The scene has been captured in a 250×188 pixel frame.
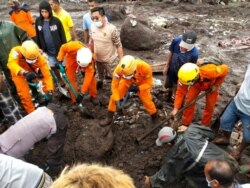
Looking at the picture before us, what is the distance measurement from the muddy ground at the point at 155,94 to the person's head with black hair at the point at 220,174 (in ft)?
5.51

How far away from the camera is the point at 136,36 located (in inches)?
360

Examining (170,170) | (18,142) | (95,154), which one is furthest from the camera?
(95,154)

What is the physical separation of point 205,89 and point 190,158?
5.67ft

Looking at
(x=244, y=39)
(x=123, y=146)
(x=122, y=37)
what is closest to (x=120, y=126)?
(x=123, y=146)

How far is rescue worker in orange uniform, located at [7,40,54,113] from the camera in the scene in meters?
4.88

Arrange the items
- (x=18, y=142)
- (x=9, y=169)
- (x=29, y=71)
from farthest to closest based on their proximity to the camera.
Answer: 1. (x=29, y=71)
2. (x=18, y=142)
3. (x=9, y=169)

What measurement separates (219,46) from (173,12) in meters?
4.14

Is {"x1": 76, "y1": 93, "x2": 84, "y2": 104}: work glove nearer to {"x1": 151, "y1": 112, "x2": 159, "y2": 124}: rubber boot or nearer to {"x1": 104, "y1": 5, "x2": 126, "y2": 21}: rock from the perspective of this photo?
{"x1": 151, "y1": 112, "x2": 159, "y2": 124}: rubber boot

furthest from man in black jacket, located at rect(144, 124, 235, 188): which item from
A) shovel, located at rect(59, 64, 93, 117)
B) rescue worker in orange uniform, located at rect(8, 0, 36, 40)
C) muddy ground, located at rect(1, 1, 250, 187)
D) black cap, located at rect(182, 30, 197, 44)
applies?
rescue worker in orange uniform, located at rect(8, 0, 36, 40)

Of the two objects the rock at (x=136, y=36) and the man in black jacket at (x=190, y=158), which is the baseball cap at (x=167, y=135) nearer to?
the man in black jacket at (x=190, y=158)

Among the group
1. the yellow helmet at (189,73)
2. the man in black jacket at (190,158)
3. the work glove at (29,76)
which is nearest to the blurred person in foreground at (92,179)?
the man in black jacket at (190,158)

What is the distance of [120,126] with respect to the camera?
5.49m

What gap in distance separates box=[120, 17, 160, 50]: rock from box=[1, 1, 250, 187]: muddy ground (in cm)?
19

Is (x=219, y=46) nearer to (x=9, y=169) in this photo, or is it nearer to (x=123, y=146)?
(x=123, y=146)
